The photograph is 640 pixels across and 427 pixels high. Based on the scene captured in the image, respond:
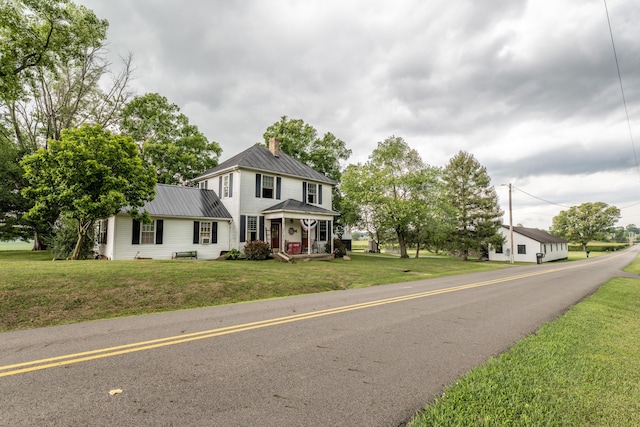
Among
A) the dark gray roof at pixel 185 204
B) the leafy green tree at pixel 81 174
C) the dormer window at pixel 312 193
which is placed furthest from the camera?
the dormer window at pixel 312 193

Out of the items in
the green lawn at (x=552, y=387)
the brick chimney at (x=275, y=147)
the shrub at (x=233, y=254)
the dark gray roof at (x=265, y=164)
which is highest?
the brick chimney at (x=275, y=147)

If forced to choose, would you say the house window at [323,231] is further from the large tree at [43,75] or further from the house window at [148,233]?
the large tree at [43,75]

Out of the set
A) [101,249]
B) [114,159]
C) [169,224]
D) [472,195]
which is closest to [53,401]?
[114,159]

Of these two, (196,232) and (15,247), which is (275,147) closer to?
(196,232)

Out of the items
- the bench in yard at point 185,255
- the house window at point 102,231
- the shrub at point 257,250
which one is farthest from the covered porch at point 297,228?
the house window at point 102,231

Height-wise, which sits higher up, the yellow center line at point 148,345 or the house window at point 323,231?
the house window at point 323,231

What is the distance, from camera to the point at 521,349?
4734 mm

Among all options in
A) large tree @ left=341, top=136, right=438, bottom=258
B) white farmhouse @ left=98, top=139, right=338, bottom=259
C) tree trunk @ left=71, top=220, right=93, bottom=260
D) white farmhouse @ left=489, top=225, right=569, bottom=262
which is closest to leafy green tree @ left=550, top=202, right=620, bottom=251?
white farmhouse @ left=489, top=225, right=569, bottom=262

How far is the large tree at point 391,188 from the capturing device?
95.0 ft

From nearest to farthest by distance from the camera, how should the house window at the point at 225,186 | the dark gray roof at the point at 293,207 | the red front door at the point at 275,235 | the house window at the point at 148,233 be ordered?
the house window at the point at 148,233
the dark gray roof at the point at 293,207
the house window at the point at 225,186
the red front door at the point at 275,235

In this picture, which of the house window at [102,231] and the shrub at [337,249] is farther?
the shrub at [337,249]

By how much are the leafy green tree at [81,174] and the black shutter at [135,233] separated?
2.14 metres

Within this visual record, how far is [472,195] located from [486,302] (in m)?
29.8

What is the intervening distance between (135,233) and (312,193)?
13.5 m
